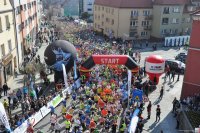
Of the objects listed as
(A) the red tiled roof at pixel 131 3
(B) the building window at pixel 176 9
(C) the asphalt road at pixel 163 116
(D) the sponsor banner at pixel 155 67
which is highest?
(A) the red tiled roof at pixel 131 3

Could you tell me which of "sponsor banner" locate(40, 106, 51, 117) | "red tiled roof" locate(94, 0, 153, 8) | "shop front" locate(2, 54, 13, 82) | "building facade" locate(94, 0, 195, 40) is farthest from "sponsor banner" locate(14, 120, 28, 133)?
"red tiled roof" locate(94, 0, 153, 8)

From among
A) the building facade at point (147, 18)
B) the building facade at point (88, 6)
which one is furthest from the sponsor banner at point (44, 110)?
the building facade at point (88, 6)

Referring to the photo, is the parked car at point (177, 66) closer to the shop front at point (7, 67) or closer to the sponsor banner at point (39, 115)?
the sponsor banner at point (39, 115)

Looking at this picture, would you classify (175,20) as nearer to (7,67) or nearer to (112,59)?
(112,59)

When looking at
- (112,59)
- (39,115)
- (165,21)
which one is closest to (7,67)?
(39,115)

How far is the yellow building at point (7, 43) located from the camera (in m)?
28.2

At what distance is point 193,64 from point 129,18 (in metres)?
31.3

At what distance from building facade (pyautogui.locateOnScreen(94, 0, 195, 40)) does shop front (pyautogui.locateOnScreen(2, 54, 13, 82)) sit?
28.4m

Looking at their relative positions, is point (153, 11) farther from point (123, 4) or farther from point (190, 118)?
point (190, 118)

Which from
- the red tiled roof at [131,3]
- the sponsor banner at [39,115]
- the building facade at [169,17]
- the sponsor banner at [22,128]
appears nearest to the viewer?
the sponsor banner at [22,128]

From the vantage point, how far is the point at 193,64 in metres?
24.3

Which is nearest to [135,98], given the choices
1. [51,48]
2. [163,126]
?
[163,126]

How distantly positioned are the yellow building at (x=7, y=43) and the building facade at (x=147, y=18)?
26.5 meters

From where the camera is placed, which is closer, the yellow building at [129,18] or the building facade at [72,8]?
the yellow building at [129,18]
